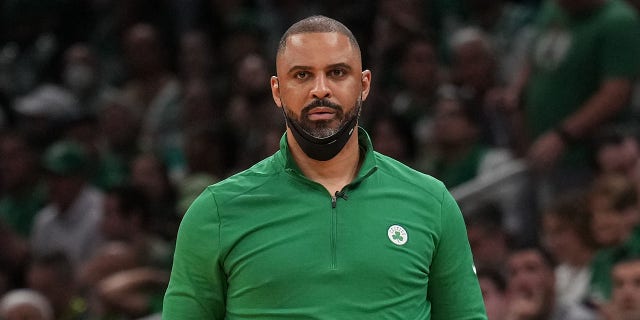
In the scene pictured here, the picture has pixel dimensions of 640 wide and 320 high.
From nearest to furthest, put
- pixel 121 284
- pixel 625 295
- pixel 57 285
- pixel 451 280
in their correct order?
pixel 451 280 < pixel 625 295 < pixel 121 284 < pixel 57 285

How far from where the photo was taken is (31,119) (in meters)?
10.1

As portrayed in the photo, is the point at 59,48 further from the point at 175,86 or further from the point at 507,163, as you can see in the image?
the point at 507,163

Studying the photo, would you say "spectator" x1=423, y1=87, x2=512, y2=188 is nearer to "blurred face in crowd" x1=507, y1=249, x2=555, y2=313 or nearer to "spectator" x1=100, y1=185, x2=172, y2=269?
"blurred face in crowd" x1=507, y1=249, x2=555, y2=313

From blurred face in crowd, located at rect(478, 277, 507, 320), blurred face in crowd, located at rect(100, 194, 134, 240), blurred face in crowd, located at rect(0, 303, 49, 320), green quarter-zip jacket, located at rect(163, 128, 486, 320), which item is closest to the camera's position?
green quarter-zip jacket, located at rect(163, 128, 486, 320)

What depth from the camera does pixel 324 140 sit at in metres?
3.15

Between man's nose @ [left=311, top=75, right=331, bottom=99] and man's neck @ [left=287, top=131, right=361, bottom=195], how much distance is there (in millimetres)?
173

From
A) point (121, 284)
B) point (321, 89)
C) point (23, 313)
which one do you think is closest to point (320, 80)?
point (321, 89)

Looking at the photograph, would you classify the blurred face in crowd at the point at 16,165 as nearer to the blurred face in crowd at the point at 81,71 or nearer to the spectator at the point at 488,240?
the blurred face in crowd at the point at 81,71

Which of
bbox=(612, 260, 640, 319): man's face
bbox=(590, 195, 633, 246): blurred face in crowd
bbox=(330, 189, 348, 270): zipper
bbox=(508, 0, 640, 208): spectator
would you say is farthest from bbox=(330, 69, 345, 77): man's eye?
bbox=(508, 0, 640, 208): spectator

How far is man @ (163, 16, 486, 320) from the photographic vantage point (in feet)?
10.1

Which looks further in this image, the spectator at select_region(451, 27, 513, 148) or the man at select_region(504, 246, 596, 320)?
the spectator at select_region(451, 27, 513, 148)

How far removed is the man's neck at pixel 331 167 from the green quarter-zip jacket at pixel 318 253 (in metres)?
0.03

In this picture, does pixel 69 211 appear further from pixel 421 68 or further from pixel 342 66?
pixel 342 66

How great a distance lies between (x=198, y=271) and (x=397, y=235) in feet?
1.53
